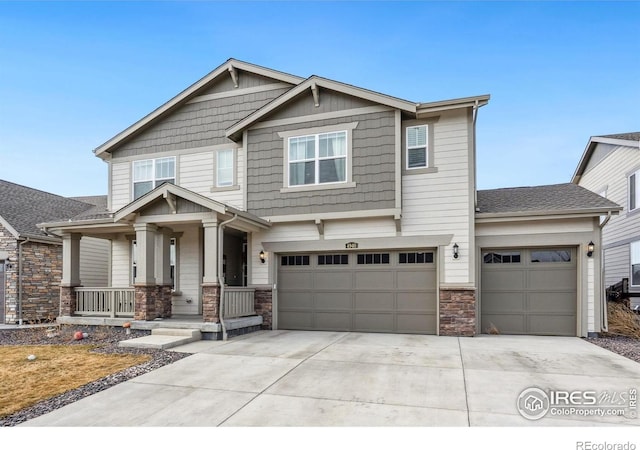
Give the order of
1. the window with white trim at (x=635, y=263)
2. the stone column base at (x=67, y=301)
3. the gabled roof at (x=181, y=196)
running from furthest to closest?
the window with white trim at (x=635, y=263) < the stone column base at (x=67, y=301) < the gabled roof at (x=181, y=196)

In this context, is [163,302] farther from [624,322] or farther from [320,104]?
[624,322]

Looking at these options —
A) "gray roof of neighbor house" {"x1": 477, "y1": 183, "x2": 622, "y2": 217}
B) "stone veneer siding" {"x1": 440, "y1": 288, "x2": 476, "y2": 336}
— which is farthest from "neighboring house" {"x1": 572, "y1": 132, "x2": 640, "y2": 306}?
"stone veneer siding" {"x1": 440, "y1": 288, "x2": 476, "y2": 336}

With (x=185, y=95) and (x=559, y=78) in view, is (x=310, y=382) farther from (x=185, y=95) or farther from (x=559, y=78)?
(x=559, y=78)

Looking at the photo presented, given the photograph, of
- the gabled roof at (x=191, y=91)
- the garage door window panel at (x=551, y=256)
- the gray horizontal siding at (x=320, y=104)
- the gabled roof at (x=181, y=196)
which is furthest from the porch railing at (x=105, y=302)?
the garage door window panel at (x=551, y=256)

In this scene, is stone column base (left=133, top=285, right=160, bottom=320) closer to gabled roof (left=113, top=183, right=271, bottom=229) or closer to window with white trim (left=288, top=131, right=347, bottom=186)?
gabled roof (left=113, top=183, right=271, bottom=229)

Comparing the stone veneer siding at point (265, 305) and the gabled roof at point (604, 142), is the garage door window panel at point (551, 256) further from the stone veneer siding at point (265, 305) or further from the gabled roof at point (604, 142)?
the stone veneer siding at point (265, 305)

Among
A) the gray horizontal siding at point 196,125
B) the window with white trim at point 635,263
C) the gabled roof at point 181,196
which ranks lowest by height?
the window with white trim at point 635,263

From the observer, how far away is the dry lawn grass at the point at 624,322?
377 inches

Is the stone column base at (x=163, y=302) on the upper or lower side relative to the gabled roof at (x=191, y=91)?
lower

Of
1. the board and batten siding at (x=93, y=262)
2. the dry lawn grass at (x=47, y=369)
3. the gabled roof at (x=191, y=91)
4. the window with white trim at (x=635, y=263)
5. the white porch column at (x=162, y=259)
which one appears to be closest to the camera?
the dry lawn grass at (x=47, y=369)

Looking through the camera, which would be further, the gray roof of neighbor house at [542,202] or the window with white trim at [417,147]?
the window with white trim at [417,147]

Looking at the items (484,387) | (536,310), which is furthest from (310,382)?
(536,310)

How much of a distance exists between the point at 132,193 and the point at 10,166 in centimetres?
3064

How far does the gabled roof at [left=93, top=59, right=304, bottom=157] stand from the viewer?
37.5ft
